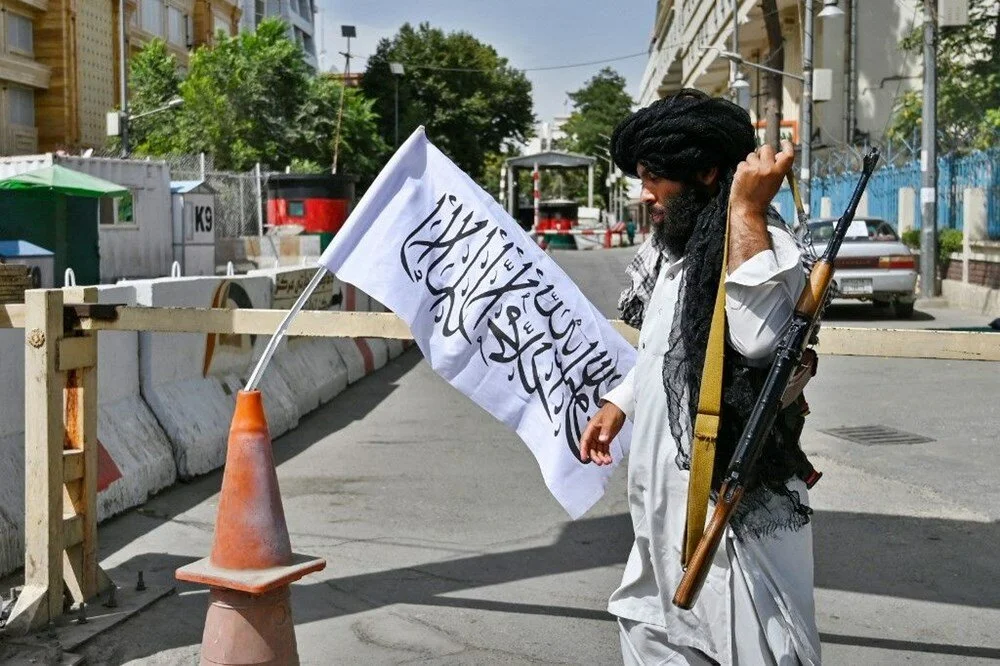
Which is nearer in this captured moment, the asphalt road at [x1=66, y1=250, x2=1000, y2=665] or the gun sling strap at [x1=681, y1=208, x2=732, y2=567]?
the gun sling strap at [x1=681, y1=208, x2=732, y2=567]

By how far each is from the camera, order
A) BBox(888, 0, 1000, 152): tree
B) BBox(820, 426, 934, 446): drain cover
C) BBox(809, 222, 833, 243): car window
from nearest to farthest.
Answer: BBox(820, 426, 934, 446): drain cover < BBox(809, 222, 833, 243): car window < BBox(888, 0, 1000, 152): tree

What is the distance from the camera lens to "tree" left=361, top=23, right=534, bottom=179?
70.2 metres

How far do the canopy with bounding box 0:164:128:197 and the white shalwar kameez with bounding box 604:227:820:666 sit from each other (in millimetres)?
19260

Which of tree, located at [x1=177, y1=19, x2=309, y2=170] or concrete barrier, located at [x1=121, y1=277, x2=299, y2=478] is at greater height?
tree, located at [x1=177, y1=19, x2=309, y2=170]

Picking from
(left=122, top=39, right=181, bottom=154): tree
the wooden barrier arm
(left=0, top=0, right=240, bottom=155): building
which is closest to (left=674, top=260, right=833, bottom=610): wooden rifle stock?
the wooden barrier arm

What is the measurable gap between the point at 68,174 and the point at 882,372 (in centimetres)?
1402

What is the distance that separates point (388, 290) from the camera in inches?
174

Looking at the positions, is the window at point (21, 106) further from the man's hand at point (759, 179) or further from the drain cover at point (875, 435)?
the man's hand at point (759, 179)

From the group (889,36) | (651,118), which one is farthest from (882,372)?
(889,36)

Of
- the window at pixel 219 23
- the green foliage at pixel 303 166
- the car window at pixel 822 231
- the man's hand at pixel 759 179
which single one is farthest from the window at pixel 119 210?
the window at pixel 219 23

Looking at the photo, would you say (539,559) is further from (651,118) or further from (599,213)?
(599,213)

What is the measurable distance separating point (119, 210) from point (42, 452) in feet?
77.0

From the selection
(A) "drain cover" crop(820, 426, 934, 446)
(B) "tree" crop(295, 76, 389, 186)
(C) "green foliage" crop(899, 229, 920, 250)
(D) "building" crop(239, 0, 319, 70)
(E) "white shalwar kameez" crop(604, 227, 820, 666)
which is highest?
(D) "building" crop(239, 0, 319, 70)

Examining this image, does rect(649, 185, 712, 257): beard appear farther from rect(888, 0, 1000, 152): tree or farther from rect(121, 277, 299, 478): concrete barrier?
rect(888, 0, 1000, 152): tree
